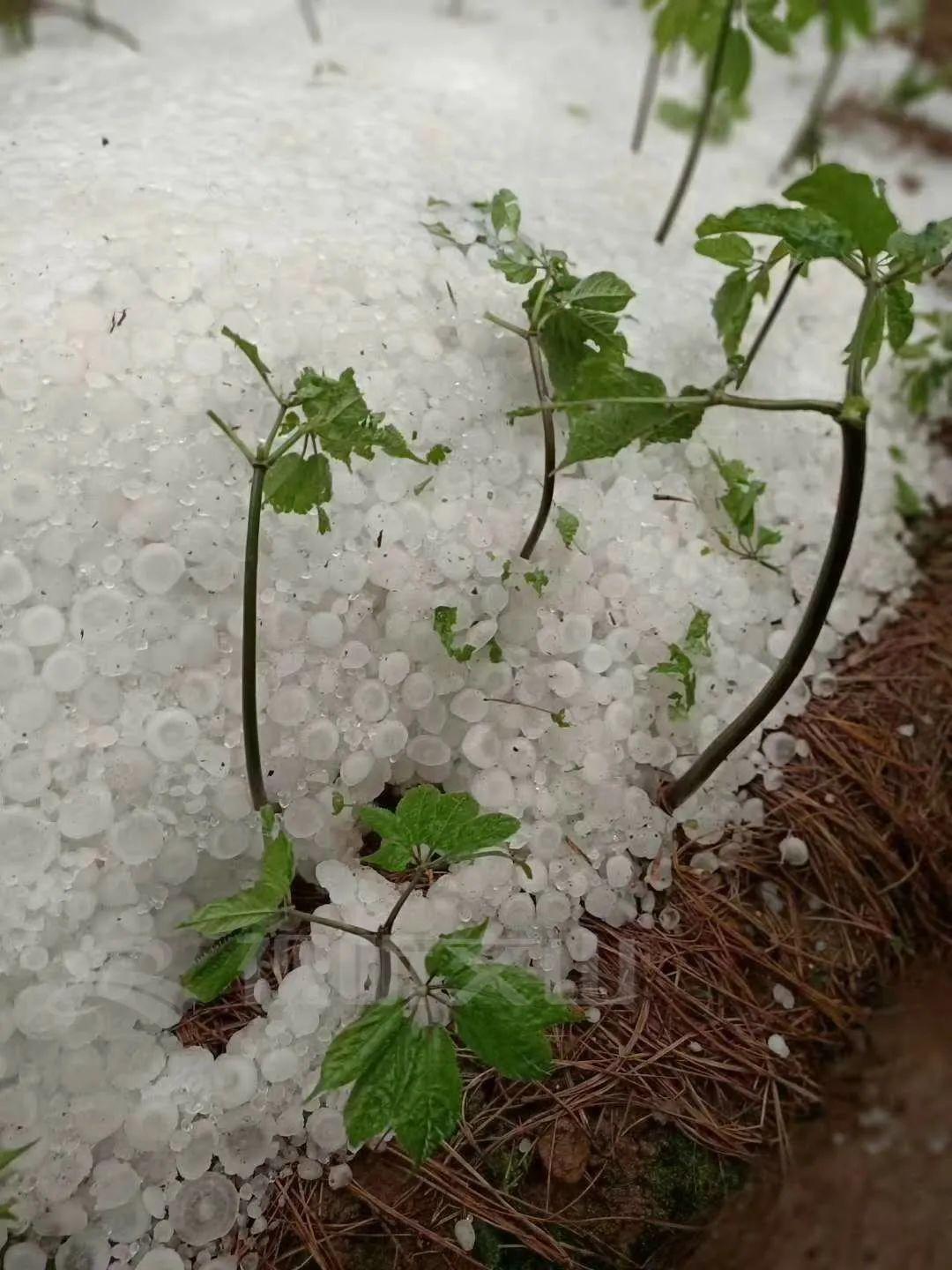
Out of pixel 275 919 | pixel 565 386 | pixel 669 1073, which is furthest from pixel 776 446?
pixel 275 919

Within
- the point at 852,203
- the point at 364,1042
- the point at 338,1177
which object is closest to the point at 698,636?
the point at 852,203

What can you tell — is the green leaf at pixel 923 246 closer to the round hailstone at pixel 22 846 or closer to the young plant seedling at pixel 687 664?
the young plant seedling at pixel 687 664

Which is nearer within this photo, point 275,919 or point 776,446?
point 275,919

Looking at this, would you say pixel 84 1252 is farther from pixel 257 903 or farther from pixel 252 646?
pixel 252 646

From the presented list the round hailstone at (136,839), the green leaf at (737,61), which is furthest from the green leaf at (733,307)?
the round hailstone at (136,839)

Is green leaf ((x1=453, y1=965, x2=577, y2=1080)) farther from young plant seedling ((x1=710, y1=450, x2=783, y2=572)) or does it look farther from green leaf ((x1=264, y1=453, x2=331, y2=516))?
young plant seedling ((x1=710, y1=450, x2=783, y2=572))

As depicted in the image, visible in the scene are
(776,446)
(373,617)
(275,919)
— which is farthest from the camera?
(776,446)

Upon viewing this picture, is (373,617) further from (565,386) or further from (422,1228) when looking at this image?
(422,1228)
